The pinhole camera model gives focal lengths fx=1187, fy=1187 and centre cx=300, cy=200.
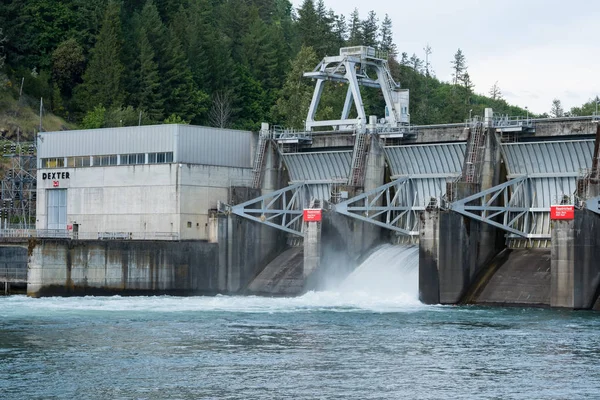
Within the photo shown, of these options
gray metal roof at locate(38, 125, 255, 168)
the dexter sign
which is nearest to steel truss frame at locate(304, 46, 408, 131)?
gray metal roof at locate(38, 125, 255, 168)

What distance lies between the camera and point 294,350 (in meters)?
44.7

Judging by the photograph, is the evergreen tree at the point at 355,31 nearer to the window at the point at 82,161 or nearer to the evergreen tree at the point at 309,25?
the evergreen tree at the point at 309,25

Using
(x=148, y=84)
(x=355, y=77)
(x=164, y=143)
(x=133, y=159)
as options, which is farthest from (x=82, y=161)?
(x=148, y=84)

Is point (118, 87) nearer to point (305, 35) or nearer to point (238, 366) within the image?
point (305, 35)

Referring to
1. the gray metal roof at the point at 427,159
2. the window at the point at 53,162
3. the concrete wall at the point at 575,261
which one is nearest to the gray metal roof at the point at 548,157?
the gray metal roof at the point at 427,159

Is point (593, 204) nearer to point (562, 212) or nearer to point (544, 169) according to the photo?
point (562, 212)

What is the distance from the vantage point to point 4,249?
73.5m

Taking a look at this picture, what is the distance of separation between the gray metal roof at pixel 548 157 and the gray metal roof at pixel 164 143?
17997 millimetres

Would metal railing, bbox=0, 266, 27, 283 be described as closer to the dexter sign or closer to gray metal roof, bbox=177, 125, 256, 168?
the dexter sign

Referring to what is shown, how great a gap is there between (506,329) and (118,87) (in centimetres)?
6169

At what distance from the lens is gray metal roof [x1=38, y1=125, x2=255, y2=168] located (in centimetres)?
7331

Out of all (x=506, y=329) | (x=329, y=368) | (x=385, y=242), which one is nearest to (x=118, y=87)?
(x=385, y=242)

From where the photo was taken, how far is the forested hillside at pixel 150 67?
4114 inches

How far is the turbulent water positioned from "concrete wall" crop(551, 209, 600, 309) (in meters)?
2.04
